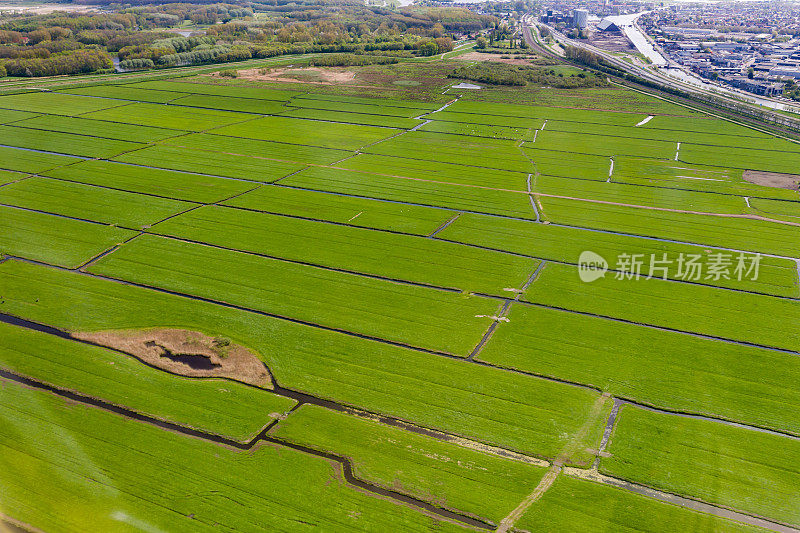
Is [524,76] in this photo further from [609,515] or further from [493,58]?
[609,515]

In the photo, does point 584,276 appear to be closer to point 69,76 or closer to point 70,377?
point 70,377

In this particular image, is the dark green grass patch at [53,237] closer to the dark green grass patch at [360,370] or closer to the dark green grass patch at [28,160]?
the dark green grass patch at [360,370]

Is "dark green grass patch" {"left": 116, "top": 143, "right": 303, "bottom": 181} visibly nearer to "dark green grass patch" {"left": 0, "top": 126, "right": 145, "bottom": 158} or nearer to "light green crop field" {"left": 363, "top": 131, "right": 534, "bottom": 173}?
"dark green grass patch" {"left": 0, "top": 126, "right": 145, "bottom": 158}

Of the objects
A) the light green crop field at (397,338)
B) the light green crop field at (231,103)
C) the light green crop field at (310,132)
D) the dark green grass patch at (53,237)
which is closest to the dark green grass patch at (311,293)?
the light green crop field at (397,338)

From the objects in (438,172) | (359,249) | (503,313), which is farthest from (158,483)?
(438,172)

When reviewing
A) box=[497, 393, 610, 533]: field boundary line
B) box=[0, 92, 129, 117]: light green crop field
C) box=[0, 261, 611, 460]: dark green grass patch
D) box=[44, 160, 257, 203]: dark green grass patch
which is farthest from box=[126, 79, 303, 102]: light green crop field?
box=[497, 393, 610, 533]: field boundary line
